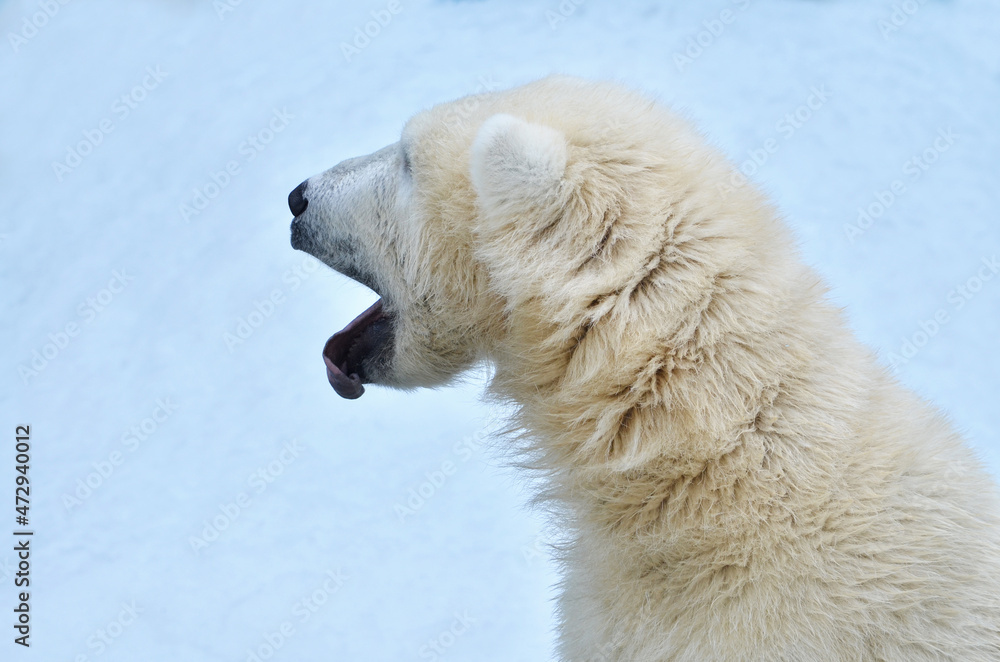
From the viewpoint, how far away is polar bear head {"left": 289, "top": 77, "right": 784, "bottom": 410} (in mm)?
1889

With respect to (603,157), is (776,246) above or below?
below

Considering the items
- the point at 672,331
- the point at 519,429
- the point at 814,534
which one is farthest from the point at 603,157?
the point at 814,534

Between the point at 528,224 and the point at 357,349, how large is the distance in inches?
37.6

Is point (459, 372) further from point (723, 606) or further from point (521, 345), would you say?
point (723, 606)

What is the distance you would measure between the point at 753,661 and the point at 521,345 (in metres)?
0.84

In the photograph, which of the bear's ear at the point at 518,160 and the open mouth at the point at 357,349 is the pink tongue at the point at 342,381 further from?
the bear's ear at the point at 518,160

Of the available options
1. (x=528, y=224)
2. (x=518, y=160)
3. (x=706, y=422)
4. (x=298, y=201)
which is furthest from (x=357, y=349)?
(x=706, y=422)

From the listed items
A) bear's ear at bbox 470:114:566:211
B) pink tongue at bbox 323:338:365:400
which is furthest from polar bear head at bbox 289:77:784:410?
pink tongue at bbox 323:338:365:400

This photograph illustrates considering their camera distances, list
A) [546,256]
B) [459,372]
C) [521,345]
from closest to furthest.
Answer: [546,256] < [521,345] < [459,372]

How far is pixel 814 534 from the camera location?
5.96ft

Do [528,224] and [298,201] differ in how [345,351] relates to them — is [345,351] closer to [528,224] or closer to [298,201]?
[298,201]

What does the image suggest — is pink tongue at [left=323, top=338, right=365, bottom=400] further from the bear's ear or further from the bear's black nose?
the bear's ear

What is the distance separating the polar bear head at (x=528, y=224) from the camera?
189 cm

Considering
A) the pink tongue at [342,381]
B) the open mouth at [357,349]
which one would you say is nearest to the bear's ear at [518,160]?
the open mouth at [357,349]
